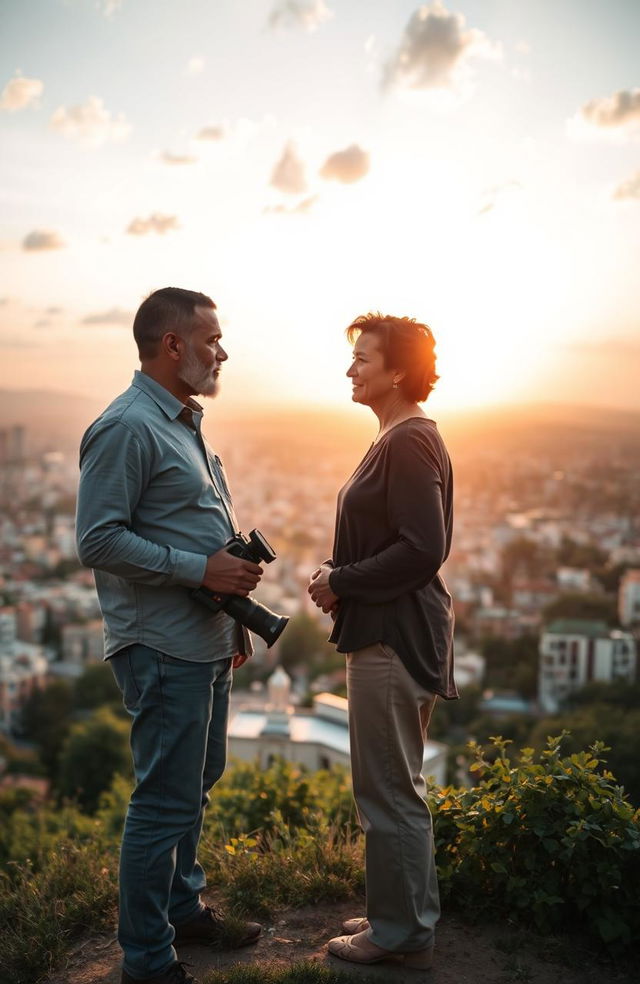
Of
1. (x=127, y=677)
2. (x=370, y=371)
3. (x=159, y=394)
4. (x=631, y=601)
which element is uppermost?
(x=370, y=371)

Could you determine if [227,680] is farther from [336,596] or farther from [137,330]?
[137,330]

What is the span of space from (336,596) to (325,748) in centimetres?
1025

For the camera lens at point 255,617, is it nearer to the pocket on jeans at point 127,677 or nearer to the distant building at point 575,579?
the pocket on jeans at point 127,677

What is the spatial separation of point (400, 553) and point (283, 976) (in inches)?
42.1

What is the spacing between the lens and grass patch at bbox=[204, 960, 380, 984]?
2.04m

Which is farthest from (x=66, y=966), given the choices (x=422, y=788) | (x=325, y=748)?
(x=325, y=748)

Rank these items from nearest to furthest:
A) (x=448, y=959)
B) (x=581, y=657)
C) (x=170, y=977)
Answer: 1. (x=170, y=977)
2. (x=448, y=959)
3. (x=581, y=657)

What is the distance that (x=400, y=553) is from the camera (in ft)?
6.40

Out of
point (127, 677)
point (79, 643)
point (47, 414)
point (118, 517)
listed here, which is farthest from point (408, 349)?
point (47, 414)

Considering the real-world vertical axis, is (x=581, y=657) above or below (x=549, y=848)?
below

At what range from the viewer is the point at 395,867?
6.75ft

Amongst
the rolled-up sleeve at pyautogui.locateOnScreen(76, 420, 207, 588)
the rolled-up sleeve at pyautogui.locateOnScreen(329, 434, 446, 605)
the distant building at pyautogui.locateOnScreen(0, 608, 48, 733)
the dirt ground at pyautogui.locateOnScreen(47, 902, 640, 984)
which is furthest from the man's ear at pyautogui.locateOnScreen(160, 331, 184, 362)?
the distant building at pyautogui.locateOnScreen(0, 608, 48, 733)

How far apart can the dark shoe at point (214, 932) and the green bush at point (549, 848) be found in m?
0.57

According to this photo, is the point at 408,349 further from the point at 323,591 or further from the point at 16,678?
the point at 16,678
